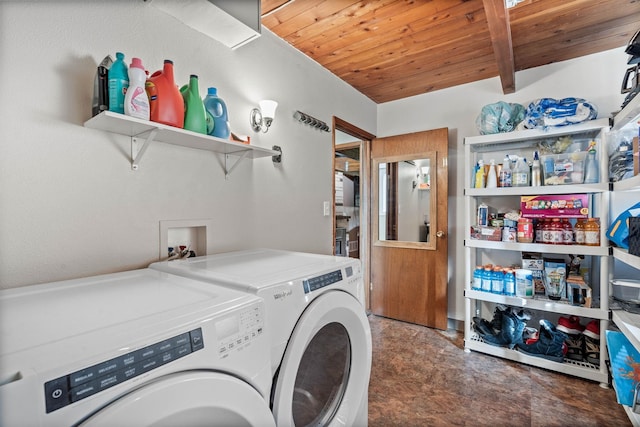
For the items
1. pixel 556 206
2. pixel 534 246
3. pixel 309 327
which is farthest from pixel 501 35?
pixel 309 327

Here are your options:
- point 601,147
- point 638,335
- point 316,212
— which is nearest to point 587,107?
point 601,147

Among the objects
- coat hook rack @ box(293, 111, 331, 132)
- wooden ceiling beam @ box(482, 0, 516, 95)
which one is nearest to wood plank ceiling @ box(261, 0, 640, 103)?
wooden ceiling beam @ box(482, 0, 516, 95)

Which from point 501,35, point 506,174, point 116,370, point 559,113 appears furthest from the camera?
point 506,174

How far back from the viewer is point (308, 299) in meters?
0.98

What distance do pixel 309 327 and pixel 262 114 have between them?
4.47ft

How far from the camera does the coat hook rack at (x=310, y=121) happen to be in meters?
2.18

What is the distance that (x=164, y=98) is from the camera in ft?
3.88

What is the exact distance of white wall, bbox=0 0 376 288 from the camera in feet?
3.26

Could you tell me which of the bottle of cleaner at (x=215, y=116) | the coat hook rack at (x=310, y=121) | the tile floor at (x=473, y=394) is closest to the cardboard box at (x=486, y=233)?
the tile floor at (x=473, y=394)

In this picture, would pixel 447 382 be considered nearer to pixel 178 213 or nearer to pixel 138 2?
pixel 178 213

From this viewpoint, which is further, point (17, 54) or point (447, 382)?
point (447, 382)

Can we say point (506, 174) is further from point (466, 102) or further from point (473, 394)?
point (473, 394)

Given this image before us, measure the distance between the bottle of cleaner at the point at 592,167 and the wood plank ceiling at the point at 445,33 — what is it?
0.71m

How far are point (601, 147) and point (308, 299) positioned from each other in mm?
2299
